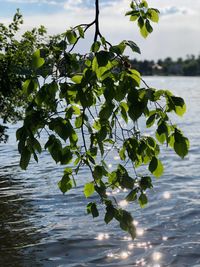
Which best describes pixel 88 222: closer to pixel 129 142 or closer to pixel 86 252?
pixel 86 252

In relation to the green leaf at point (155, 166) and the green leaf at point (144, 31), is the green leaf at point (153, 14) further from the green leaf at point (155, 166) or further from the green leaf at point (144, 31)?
the green leaf at point (155, 166)

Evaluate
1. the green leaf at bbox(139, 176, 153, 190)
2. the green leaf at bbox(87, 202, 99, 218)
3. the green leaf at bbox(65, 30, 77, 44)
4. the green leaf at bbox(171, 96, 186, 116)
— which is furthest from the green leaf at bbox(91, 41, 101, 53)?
the green leaf at bbox(87, 202, 99, 218)

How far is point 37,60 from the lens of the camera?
7.97ft

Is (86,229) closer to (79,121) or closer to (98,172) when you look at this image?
(98,172)

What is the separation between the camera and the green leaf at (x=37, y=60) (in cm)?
242

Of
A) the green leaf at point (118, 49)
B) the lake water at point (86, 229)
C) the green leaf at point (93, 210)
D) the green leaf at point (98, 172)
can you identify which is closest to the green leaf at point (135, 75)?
the green leaf at point (118, 49)

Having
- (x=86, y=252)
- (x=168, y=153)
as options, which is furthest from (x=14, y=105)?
(x=168, y=153)

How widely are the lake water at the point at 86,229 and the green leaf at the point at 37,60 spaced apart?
784 cm

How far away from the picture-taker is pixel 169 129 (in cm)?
254

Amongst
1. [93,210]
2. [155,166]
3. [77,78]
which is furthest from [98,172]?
[77,78]

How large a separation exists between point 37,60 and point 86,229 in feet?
32.8

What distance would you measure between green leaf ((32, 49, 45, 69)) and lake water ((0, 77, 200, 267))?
309 inches

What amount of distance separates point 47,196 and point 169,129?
13.5 m

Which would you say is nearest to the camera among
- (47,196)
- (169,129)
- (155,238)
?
(169,129)
